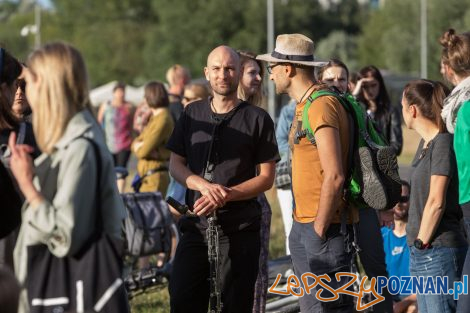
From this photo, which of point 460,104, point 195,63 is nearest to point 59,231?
point 460,104

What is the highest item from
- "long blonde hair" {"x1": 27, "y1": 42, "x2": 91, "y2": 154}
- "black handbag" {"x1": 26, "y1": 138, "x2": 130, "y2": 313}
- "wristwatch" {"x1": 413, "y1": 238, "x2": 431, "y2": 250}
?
"long blonde hair" {"x1": 27, "y1": 42, "x2": 91, "y2": 154}

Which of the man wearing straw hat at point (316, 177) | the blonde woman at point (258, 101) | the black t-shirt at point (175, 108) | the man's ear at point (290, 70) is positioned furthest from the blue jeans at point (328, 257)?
the black t-shirt at point (175, 108)

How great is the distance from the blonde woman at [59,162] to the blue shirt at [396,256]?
192 inches

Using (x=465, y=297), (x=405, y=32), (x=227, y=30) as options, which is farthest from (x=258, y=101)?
(x=227, y=30)

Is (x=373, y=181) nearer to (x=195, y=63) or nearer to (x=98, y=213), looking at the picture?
(x=98, y=213)

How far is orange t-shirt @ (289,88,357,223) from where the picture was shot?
6.02 metres

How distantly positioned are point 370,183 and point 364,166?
0.11 m

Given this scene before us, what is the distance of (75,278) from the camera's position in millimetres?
4621

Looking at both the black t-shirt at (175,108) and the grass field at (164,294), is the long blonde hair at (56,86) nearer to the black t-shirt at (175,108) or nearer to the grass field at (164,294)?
the grass field at (164,294)

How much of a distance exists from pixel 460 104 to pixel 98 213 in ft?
8.00

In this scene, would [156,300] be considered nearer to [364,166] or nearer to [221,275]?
[221,275]

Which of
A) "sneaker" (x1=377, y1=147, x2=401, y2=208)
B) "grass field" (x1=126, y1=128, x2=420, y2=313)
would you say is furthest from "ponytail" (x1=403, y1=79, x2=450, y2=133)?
"grass field" (x1=126, y1=128, x2=420, y2=313)

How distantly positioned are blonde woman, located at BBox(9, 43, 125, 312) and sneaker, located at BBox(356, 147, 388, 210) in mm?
2052

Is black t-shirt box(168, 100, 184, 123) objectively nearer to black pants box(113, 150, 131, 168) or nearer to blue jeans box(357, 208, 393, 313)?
black pants box(113, 150, 131, 168)
